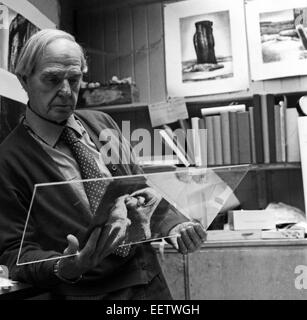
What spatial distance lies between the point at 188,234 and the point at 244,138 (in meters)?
0.75

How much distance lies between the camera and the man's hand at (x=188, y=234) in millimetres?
559

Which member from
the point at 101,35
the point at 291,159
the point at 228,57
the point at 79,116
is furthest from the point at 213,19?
the point at 79,116

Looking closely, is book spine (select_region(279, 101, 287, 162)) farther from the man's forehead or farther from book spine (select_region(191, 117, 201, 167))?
the man's forehead

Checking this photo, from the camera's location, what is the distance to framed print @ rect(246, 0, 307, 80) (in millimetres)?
1331

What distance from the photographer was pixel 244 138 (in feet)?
4.12

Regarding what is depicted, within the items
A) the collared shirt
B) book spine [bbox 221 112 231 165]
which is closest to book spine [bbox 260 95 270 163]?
book spine [bbox 221 112 231 165]

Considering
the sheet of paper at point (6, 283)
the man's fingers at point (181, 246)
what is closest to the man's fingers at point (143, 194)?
the man's fingers at point (181, 246)

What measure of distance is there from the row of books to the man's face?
74 centimetres

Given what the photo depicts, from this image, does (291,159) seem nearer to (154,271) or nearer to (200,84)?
(200,84)

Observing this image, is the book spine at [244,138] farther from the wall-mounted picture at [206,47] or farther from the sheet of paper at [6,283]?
the sheet of paper at [6,283]

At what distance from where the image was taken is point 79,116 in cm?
59

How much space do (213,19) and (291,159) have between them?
0.56 m

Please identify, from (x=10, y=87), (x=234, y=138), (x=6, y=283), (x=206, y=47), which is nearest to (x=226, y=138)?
(x=234, y=138)

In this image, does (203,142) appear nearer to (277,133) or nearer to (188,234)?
(277,133)
